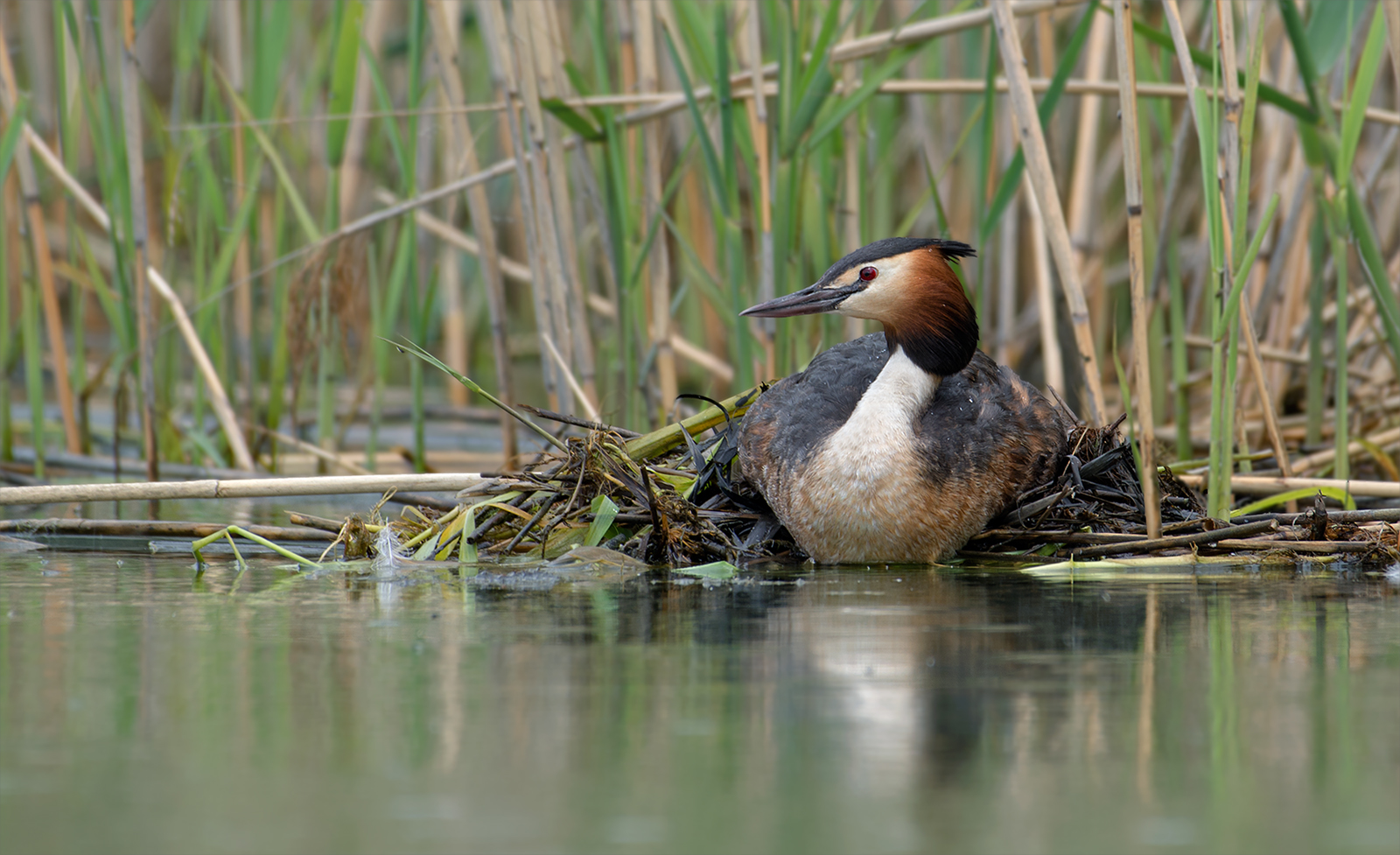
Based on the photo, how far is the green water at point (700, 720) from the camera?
1.73 m

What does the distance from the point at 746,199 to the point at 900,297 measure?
0.92 metres

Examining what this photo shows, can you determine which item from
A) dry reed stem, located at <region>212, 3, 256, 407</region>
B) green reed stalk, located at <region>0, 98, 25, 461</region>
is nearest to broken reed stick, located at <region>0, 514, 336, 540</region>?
green reed stalk, located at <region>0, 98, 25, 461</region>

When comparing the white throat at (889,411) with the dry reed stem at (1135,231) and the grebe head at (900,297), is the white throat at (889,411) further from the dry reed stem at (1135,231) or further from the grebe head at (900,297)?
the dry reed stem at (1135,231)

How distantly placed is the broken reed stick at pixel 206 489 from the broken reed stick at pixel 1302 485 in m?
2.10

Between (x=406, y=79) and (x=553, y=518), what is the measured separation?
5047 mm

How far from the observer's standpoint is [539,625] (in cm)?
294

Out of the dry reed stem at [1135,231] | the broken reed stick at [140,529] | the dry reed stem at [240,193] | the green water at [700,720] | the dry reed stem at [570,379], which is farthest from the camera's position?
the dry reed stem at [240,193]

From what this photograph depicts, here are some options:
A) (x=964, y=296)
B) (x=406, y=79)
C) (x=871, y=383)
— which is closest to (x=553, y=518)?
(x=871, y=383)

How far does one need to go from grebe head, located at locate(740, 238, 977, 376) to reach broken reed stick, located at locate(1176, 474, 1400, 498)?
2.58ft

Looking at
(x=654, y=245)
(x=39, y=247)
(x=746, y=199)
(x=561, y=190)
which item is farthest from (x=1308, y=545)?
(x=39, y=247)

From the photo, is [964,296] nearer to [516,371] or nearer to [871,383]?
[871,383]

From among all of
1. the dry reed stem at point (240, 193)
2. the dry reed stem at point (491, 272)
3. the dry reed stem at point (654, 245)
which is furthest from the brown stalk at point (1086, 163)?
the dry reed stem at point (240, 193)

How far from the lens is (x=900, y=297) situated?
13.4ft

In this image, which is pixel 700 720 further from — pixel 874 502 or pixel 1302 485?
pixel 1302 485
